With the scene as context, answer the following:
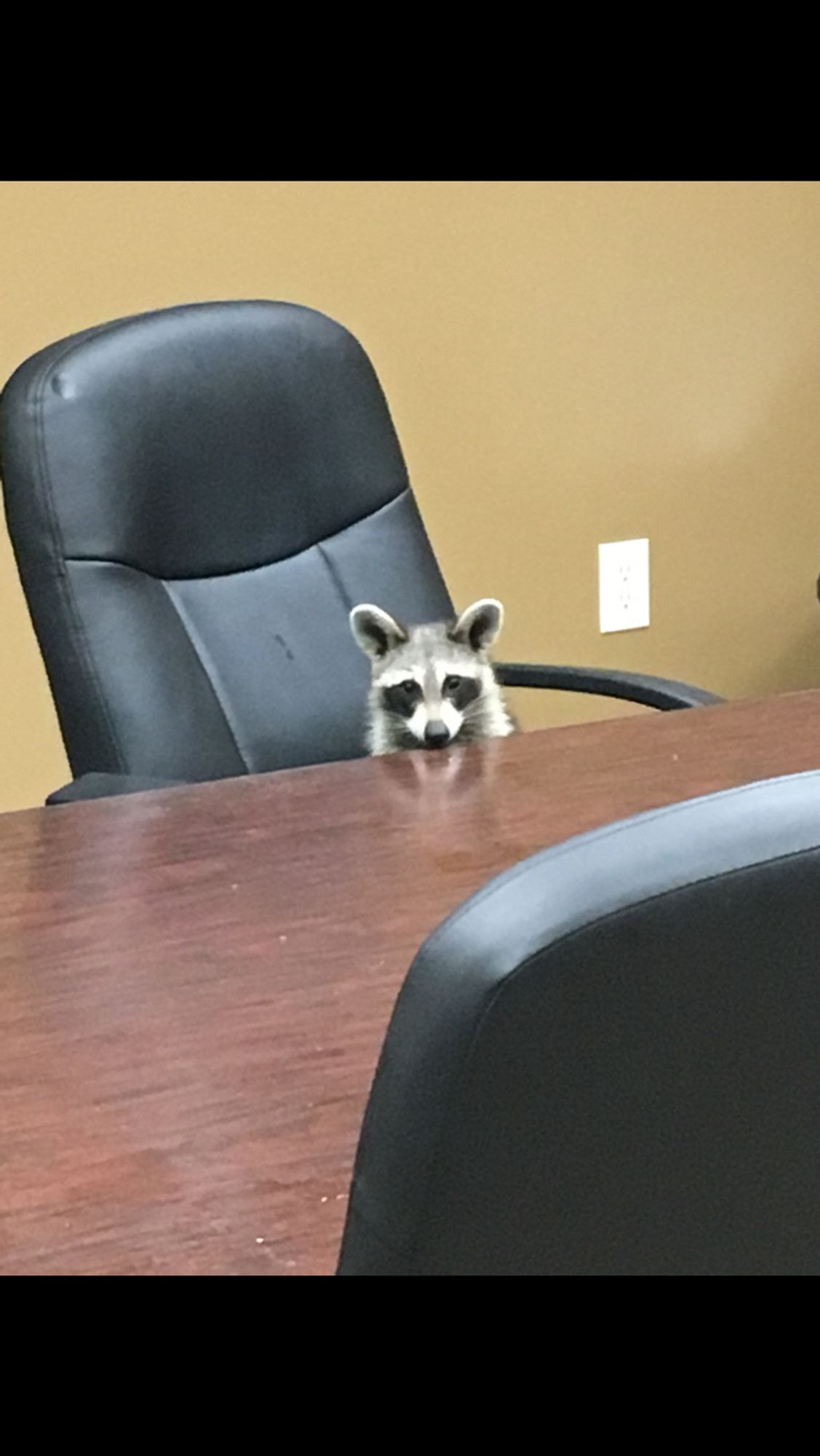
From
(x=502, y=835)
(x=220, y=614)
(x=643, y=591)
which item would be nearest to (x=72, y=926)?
(x=502, y=835)

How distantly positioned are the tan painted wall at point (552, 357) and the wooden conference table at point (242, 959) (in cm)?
118

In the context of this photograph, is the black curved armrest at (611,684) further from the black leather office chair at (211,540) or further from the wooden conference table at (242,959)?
the wooden conference table at (242,959)

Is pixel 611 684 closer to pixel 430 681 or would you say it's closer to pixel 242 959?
pixel 430 681

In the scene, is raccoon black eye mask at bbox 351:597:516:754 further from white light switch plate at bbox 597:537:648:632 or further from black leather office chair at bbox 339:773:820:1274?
black leather office chair at bbox 339:773:820:1274

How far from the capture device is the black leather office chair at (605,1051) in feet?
1.39

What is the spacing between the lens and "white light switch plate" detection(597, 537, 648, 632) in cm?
296

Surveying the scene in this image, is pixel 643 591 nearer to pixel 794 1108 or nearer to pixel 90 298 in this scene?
pixel 90 298

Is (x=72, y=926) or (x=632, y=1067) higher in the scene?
(x=632, y=1067)

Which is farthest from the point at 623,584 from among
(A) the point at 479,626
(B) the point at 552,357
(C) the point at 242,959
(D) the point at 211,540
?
(C) the point at 242,959

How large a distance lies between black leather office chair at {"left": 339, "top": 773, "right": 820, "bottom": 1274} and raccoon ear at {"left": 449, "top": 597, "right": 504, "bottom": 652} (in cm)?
164

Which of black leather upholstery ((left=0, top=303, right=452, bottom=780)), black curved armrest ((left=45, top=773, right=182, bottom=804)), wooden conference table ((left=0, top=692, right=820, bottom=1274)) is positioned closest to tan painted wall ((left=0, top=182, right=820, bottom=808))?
black leather upholstery ((left=0, top=303, right=452, bottom=780))

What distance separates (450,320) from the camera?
2717 millimetres

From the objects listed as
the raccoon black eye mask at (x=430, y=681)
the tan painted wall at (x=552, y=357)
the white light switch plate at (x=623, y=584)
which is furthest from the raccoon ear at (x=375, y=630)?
the white light switch plate at (x=623, y=584)
